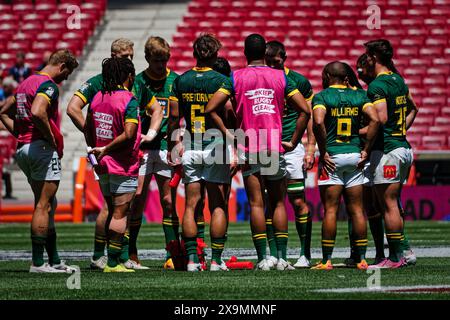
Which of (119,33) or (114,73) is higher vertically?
(114,73)

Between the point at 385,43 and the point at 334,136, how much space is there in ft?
3.66

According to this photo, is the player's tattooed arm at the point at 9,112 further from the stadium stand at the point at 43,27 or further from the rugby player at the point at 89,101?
the stadium stand at the point at 43,27

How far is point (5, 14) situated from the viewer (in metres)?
31.4

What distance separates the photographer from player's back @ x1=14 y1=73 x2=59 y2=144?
984 cm

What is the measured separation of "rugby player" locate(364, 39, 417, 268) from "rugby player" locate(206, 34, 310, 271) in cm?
93

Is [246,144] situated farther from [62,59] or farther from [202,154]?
[62,59]

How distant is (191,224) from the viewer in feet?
32.4

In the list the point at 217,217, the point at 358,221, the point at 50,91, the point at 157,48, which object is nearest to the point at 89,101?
the point at 50,91

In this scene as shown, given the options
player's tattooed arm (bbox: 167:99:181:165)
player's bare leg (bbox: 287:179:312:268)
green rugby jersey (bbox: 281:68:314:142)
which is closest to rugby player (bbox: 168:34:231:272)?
player's tattooed arm (bbox: 167:99:181:165)

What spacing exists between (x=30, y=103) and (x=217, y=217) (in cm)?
206

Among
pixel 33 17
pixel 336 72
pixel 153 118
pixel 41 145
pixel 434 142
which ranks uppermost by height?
pixel 33 17

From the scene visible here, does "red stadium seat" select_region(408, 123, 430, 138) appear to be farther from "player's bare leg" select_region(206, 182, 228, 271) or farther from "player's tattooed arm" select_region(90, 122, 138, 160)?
"player's tattooed arm" select_region(90, 122, 138, 160)
